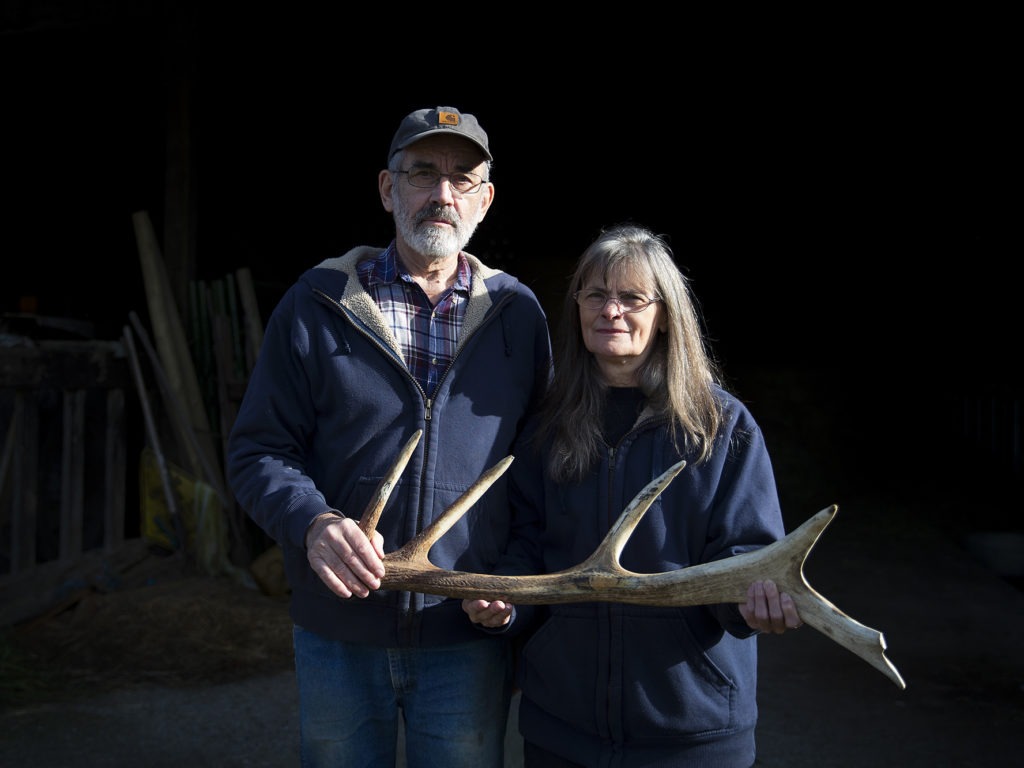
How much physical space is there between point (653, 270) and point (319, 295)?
74 cm

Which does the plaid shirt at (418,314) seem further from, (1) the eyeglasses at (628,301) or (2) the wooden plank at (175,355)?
(2) the wooden plank at (175,355)

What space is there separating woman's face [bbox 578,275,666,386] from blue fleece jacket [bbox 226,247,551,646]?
0.76 ft

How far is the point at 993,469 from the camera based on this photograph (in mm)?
8812

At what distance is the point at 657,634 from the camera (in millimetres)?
2041

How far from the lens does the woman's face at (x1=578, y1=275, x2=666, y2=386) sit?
214 cm

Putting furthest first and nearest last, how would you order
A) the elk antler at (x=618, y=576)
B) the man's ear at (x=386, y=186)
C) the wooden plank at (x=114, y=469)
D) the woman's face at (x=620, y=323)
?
the wooden plank at (x=114, y=469), the man's ear at (x=386, y=186), the woman's face at (x=620, y=323), the elk antler at (x=618, y=576)

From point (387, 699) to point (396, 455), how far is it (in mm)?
534

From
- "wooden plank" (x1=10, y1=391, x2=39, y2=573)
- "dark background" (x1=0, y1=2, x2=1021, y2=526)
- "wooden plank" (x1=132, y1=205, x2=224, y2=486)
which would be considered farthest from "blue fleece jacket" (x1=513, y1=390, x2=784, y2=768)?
"dark background" (x1=0, y1=2, x2=1021, y2=526)

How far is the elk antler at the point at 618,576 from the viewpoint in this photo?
1.80 m

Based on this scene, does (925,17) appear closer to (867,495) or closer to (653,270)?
(867,495)

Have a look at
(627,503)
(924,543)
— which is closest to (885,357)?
(924,543)

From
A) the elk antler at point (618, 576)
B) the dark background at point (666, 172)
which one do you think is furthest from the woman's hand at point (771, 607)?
the dark background at point (666, 172)

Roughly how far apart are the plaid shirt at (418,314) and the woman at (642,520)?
27cm

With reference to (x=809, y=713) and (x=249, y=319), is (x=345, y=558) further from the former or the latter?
(x=249, y=319)
